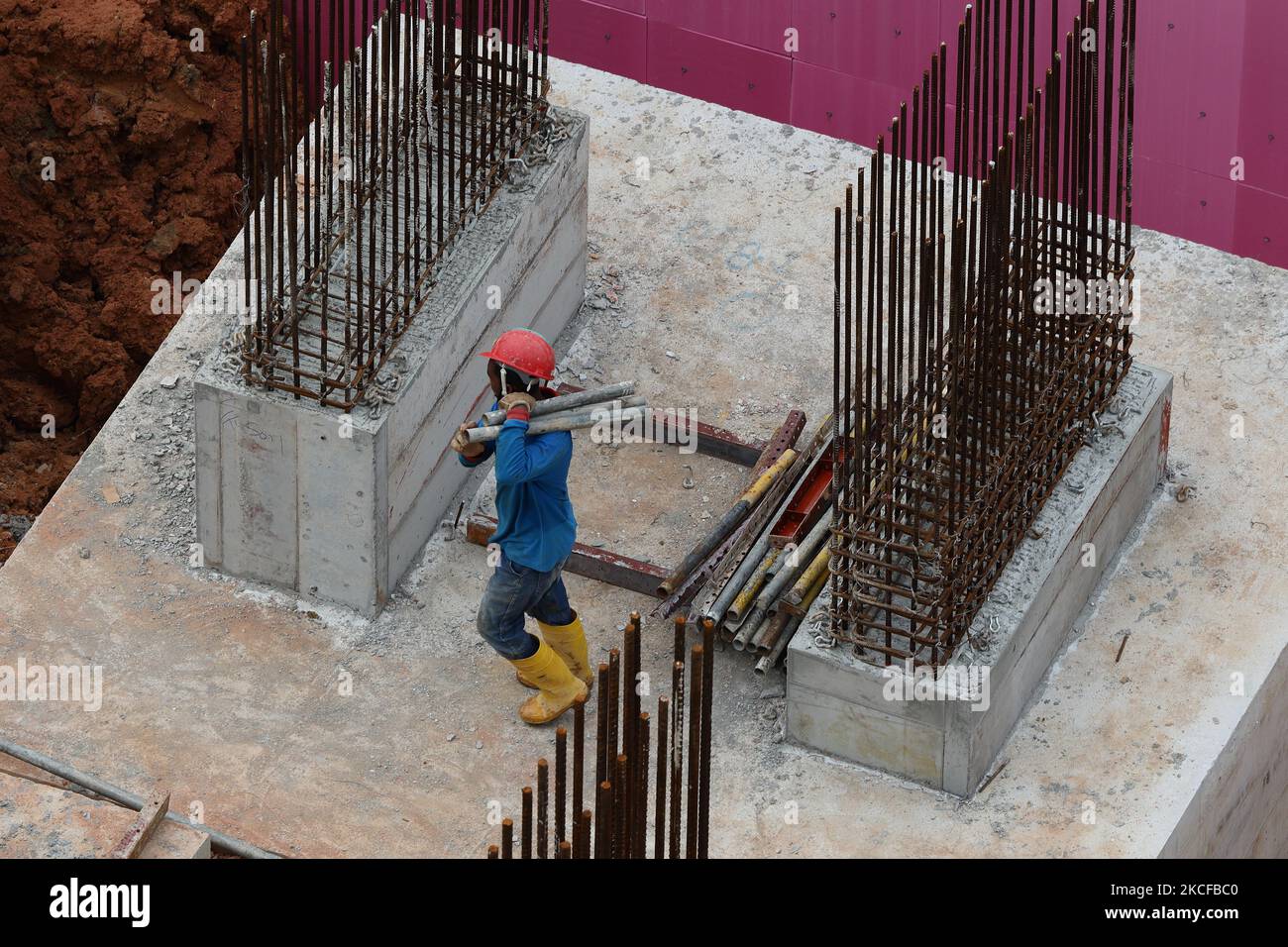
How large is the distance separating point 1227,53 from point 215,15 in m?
6.93

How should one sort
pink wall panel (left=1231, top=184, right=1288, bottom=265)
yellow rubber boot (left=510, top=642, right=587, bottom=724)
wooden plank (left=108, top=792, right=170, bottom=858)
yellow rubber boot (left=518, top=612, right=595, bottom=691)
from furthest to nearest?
pink wall panel (left=1231, top=184, right=1288, bottom=265)
yellow rubber boot (left=518, top=612, right=595, bottom=691)
yellow rubber boot (left=510, top=642, right=587, bottom=724)
wooden plank (left=108, top=792, right=170, bottom=858)

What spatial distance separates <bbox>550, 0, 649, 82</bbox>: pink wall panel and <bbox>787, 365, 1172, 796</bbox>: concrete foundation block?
5.55m

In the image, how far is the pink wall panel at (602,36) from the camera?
18547 mm

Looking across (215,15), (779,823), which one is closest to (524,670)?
(779,823)

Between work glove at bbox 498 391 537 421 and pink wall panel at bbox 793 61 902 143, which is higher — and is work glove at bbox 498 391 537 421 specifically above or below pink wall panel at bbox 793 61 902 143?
above

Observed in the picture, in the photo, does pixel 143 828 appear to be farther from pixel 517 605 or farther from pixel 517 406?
pixel 517 406

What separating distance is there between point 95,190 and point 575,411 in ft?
22.9

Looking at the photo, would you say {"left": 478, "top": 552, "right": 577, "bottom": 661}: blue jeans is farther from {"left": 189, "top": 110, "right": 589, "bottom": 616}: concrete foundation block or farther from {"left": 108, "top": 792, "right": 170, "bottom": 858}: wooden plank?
{"left": 108, "top": 792, "right": 170, "bottom": 858}: wooden plank

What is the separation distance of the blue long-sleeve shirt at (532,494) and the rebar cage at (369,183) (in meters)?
1.28

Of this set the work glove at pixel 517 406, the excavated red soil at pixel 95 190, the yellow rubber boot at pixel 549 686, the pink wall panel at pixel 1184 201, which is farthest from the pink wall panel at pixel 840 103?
the work glove at pixel 517 406

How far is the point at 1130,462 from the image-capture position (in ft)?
47.5

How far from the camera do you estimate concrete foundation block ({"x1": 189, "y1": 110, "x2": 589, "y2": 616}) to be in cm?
1405

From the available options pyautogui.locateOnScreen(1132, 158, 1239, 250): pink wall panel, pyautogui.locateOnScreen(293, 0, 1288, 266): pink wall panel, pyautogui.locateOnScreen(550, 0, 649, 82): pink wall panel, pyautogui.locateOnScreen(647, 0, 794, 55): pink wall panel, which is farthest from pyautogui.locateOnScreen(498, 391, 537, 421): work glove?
pyautogui.locateOnScreen(550, 0, 649, 82): pink wall panel

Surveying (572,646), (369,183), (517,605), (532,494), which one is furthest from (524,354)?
(369,183)
